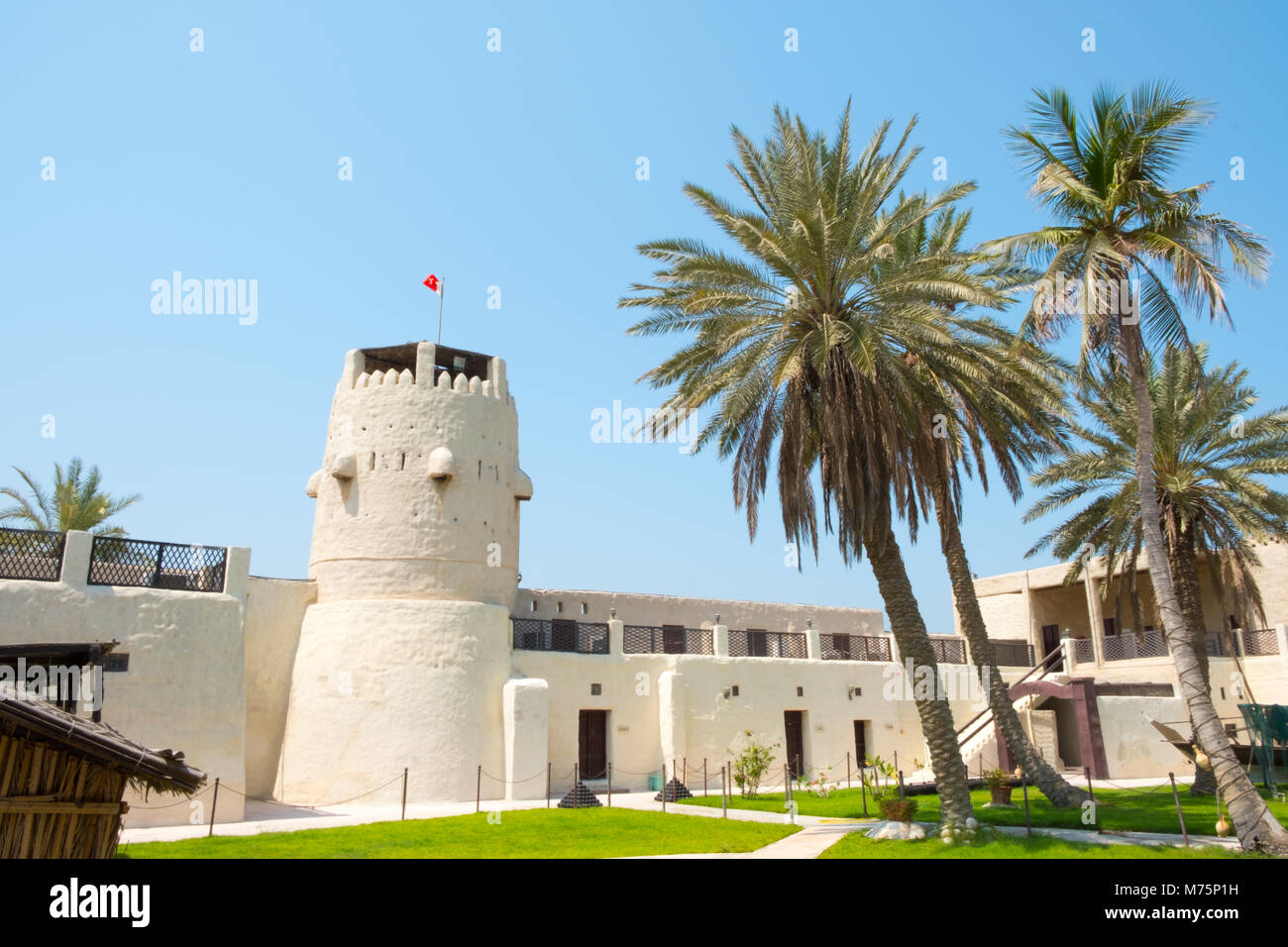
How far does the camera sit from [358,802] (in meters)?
20.6

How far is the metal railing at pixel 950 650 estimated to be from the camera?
1231 inches

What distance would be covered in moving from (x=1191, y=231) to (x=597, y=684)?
16.7 metres

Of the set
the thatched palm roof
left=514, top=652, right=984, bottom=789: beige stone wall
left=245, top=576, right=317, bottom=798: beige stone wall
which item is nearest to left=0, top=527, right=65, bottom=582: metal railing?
left=245, top=576, right=317, bottom=798: beige stone wall

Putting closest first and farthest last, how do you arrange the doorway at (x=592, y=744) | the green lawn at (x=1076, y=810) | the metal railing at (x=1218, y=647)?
the green lawn at (x=1076, y=810) → the doorway at (x=592, y=744) → the metal railing at (x=1218, y=647)

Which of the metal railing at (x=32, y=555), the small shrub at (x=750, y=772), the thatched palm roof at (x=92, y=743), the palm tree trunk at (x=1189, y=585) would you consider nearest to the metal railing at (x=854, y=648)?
the small shrub at (x=750, y=772)

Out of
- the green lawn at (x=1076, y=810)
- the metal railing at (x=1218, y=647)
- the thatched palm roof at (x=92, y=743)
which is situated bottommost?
the green lawn at (x=1076, y=810)

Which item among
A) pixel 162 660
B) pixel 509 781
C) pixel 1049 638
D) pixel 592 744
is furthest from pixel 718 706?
pixel 1049 638

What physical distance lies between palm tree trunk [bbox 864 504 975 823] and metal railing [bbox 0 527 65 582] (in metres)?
15.5

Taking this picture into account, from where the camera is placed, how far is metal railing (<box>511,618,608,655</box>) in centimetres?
2442

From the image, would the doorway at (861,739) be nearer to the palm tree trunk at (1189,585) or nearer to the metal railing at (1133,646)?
the palm tree trunk at (1189,585)

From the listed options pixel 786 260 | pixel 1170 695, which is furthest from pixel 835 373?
pixel 1170 695

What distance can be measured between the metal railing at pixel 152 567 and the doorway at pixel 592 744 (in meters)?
9.52

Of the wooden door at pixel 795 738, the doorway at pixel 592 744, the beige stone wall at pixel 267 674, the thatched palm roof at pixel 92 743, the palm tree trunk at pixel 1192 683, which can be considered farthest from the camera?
the wooden door at pixel 795 738
